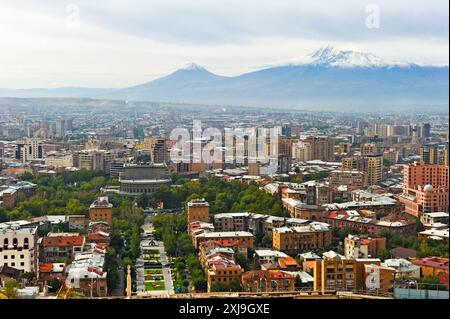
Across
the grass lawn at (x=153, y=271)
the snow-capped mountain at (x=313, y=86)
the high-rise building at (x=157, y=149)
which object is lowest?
the grass lawn at (x=153, y=271)

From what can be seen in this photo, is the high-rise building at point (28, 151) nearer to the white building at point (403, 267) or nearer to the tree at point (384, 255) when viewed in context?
the tree at point (384, 255)

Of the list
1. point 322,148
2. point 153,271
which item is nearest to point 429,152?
point 322,148

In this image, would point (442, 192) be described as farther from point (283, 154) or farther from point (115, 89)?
point (115, 89)

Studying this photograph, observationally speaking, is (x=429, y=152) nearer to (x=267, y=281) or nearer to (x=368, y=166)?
(x=368, y=166)

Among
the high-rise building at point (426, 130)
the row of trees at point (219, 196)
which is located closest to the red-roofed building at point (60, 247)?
the row of trees at point (219, 196)

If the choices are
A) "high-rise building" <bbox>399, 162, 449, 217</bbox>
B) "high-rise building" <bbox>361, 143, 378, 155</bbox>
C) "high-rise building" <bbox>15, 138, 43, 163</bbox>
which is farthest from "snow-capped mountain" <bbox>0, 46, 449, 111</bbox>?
"high-rise building" <bbox>15, 138, 43, 163</bbox>
